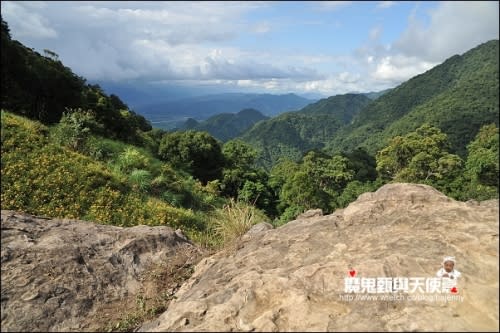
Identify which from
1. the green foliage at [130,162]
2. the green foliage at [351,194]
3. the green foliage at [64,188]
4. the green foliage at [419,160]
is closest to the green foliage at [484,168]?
the green foliage at [419,160]

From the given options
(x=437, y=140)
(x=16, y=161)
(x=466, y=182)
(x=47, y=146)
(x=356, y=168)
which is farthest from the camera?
(x=356, y=168)

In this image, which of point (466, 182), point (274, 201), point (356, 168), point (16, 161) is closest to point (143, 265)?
point (16, 161)

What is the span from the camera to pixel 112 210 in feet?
28.5

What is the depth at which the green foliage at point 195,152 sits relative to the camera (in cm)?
3177

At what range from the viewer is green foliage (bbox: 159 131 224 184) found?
31.8 metres

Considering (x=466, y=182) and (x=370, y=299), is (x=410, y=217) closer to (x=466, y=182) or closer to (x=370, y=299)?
(x=370, y=299)

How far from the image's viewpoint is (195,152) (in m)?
34.1

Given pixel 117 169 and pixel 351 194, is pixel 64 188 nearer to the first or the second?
pixel 117 169

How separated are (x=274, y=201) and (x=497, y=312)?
3952 cm

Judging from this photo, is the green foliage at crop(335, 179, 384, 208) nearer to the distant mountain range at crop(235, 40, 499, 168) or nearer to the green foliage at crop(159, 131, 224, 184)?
the green foliage at crop(159, 131, 224, 184)

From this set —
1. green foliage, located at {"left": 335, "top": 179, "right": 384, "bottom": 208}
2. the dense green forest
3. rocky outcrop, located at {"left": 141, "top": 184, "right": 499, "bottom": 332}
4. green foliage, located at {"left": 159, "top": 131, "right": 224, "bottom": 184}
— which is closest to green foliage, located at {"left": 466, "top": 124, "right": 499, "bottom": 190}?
the dense green forest

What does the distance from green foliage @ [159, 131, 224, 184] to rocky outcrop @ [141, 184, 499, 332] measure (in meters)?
24.5

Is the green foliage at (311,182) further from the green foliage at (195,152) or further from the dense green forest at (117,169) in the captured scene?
the green foliage at (195,152)

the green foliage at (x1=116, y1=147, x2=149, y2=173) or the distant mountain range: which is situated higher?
the distant mountain range
